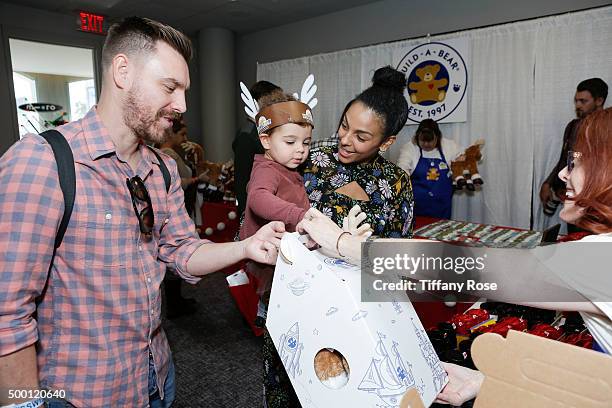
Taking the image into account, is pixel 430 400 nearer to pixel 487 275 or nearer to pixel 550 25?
pixel 487 275

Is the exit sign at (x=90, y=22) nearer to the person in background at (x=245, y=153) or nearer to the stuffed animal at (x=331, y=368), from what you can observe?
the person in background at (x=245, y=153)

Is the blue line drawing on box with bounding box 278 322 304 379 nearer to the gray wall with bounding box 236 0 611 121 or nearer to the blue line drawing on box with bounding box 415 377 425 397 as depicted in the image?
the blue line drawing on box with bounding box 415 377 425 397

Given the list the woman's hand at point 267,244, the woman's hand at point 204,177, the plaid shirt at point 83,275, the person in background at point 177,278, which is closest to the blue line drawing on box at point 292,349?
the woman's hand at point 267,244

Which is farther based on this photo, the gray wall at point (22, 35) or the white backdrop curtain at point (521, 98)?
the gray wall at point (22, 35)

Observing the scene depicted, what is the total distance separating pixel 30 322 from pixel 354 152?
1079 millimetres

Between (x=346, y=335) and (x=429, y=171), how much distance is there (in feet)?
12.3

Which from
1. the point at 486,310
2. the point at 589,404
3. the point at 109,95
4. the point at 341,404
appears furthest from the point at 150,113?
the point at 486,310

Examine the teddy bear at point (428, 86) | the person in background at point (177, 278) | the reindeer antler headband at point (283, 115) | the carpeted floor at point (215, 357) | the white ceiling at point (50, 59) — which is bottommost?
the carpeted floor at point (215, 357)

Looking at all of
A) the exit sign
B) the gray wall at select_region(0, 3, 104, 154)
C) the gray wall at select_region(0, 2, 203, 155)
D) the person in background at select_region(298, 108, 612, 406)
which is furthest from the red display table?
the exit sign

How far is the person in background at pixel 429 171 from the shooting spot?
4.19 metres

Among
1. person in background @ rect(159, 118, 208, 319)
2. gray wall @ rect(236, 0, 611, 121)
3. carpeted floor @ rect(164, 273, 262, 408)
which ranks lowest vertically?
carpeted floor @ rect(164, 273, 262, 408)

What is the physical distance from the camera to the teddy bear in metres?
4.77

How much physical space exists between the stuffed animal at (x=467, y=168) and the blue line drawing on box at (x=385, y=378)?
3.90 m

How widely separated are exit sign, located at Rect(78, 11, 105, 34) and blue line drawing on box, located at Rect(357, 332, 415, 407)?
6.10 meters
